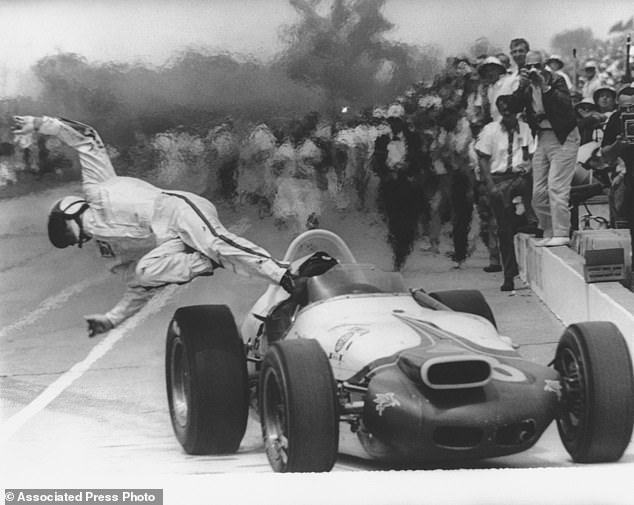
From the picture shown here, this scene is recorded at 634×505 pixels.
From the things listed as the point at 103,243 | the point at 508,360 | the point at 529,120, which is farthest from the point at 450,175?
the point at 103,243

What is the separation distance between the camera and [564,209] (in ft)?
19.1

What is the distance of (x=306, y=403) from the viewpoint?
439 centimetres

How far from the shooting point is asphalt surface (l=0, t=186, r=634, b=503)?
5418 millimetres

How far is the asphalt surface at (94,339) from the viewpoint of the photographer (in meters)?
5.42

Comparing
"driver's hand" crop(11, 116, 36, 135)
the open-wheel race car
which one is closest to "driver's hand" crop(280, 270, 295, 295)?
the open-wheel race car

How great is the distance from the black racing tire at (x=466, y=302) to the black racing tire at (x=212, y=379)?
1047 mm

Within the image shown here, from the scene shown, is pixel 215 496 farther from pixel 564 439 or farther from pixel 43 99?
pixel 43 99

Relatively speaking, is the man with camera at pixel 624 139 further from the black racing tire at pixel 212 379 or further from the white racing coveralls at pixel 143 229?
the black racing tire at pixel 212 379

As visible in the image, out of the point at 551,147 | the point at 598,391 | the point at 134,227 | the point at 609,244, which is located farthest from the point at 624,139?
the point at 134,227

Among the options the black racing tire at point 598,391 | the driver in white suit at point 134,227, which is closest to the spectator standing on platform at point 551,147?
the black racing tire at point 598,391

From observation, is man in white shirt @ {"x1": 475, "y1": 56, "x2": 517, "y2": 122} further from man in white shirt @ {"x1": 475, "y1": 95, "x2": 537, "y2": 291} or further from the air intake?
the air intake

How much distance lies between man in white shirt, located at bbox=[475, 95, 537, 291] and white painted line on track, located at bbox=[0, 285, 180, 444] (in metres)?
1.75

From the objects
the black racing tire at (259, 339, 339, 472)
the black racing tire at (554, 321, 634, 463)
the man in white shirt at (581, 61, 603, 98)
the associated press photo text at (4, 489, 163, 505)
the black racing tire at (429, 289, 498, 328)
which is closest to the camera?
the black racing tire at (259, 339, 339, 472)

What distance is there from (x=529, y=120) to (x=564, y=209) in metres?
0.52
